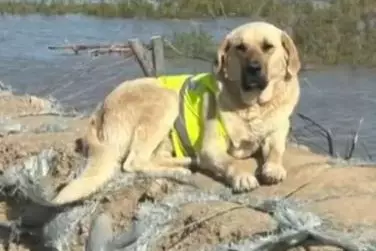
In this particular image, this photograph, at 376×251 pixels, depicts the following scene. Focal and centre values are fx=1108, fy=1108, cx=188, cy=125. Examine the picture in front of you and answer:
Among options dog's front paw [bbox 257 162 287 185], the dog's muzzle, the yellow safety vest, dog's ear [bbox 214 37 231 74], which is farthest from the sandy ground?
dog's ear [bbox 214 37 231 74]

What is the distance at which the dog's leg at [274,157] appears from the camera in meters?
5.64

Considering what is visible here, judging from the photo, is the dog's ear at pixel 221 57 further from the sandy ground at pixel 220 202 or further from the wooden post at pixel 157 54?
the wooden post at pixel 157 54

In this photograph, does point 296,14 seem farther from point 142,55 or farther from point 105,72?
point 142,55

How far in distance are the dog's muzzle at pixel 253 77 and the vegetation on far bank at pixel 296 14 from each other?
11.3 metres

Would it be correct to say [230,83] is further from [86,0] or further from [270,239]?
[86,0]

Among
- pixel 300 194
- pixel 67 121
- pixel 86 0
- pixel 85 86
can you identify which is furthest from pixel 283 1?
pixel 300 194

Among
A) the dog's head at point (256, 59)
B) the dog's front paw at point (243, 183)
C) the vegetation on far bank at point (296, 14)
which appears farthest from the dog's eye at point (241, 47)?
the vegetation on far bank at point (296, 14)

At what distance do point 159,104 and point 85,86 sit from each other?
5.51 m

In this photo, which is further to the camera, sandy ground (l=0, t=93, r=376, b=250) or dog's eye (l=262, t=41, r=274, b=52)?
dog's eye (l=262, t=41, r=274, b=52)

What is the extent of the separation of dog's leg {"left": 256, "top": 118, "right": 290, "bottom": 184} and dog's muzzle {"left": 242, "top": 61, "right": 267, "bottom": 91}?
26cm

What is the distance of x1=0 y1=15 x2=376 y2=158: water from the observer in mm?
11234

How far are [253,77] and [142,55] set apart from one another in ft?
8.35

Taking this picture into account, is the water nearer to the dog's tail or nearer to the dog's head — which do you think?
the dog's head

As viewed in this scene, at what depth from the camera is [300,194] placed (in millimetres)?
5367
